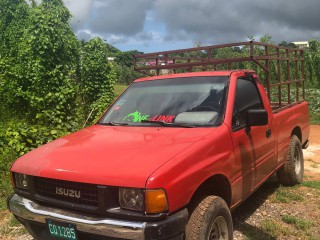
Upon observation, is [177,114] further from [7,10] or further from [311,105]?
[311,105]

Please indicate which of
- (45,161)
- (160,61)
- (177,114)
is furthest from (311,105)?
(45,161)

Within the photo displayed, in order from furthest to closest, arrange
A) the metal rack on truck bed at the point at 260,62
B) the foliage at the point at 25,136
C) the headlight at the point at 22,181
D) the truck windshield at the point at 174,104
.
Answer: the foliage at the point at 25,136, the metal rack on truck bed at the point at 260,62, the truck windshield at the point at 174,104, the headlight at the point at 22,181

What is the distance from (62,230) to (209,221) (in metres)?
1.13

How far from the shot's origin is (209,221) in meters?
2.73

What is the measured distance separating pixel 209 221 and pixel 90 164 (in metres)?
1.03

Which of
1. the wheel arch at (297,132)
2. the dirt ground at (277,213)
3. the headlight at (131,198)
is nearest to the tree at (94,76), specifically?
the wheel arch at (297,132)

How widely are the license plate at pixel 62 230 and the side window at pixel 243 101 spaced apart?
1797 millimetres

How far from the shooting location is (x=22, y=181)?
3.05 meters

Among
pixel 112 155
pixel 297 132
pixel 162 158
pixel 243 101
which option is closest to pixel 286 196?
pixel 297 132

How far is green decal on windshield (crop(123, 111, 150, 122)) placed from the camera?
3.68 meters

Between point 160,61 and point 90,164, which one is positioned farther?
point 160,61

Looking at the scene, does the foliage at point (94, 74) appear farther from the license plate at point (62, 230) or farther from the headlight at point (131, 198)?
the headlight at point (131, 198)

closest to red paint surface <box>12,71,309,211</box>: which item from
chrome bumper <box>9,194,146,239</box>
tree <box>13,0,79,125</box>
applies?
chrome bumper <box>9,194,146,239</box>

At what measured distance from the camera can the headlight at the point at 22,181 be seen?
296 cm
